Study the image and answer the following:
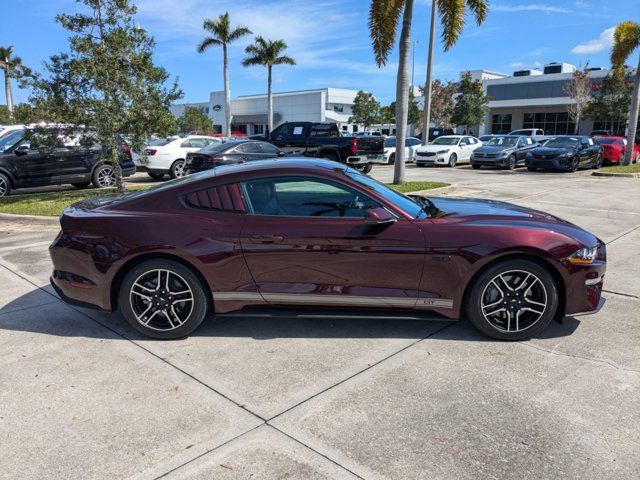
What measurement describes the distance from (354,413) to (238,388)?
32.9 inches

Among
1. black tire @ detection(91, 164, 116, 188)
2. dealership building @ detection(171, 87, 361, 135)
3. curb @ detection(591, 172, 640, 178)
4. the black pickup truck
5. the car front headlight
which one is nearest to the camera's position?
the car front headlight

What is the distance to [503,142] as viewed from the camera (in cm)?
2342

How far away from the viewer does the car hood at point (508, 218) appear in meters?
4.00

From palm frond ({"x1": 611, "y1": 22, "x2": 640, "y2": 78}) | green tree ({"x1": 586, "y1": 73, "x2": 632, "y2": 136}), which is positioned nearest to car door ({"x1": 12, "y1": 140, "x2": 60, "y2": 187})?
palm frond ({"x1": 611, "y1": 22, "x2": 640, "y2": 78})

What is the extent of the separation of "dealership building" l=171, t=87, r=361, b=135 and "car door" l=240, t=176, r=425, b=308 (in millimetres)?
67011

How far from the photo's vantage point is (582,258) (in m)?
3.90

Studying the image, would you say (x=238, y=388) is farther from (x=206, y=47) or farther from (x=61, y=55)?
(x=206, y=47)

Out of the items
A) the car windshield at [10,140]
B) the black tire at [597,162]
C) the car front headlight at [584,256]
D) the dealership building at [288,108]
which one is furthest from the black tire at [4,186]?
the dealership building at [288,108]

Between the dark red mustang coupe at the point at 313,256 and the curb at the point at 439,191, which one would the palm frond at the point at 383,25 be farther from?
the dark red mustang coupe at the point at 313,256

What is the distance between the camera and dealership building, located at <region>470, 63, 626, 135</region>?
5289 centimetres

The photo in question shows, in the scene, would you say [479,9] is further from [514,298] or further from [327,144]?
[514,298]

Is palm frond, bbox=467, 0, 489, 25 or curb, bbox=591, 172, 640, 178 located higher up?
palm frond, bbox=467, 0, 489, 25

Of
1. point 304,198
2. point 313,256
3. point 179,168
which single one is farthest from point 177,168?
point 313,256

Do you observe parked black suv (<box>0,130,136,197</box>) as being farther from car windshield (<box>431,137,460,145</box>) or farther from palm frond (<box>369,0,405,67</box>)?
car windshield (<box>431,137,460,145</box>)
